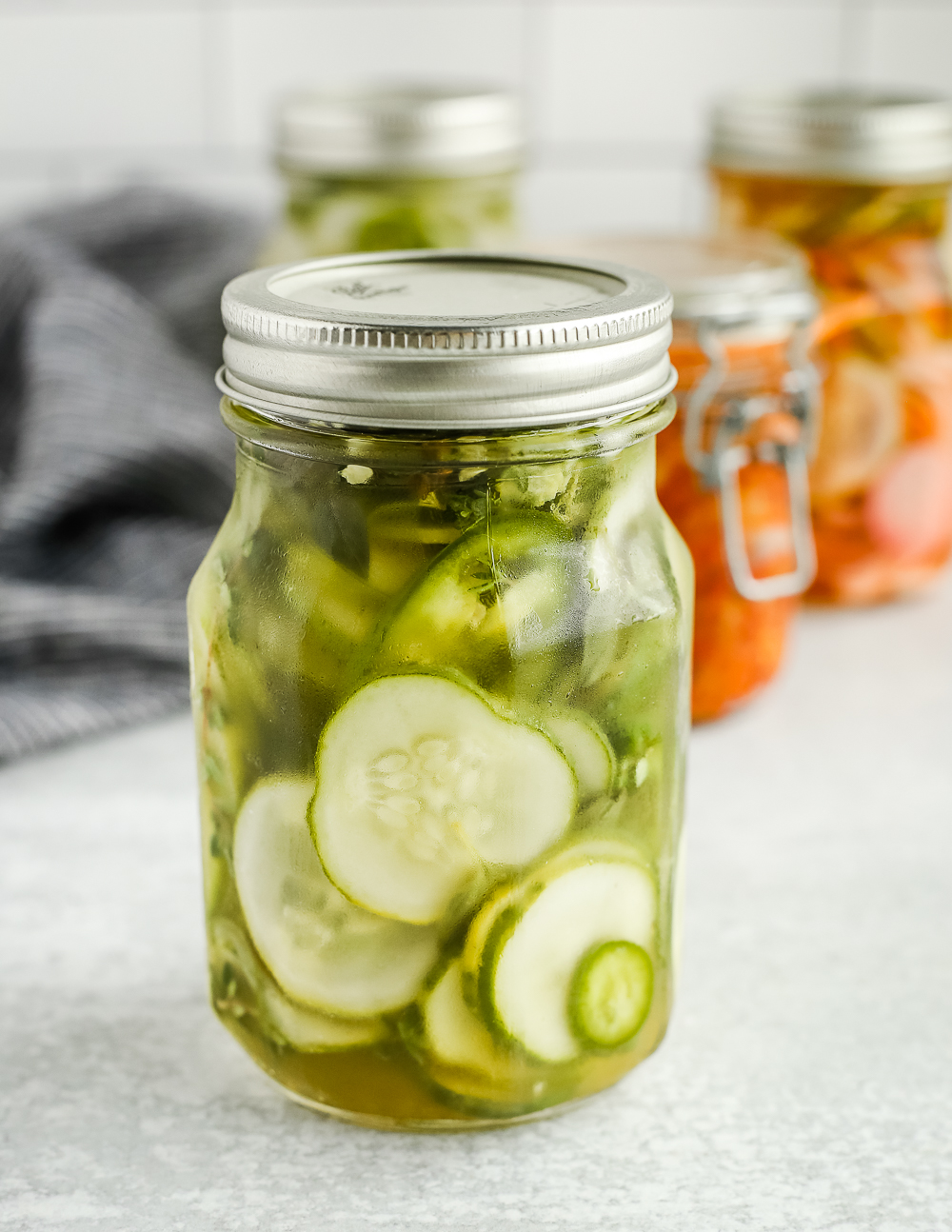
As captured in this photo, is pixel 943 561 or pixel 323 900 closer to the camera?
pixel 323 900

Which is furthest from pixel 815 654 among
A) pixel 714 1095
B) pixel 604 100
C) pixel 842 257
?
pixel 604 100

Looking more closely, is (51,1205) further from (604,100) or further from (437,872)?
(604,100)

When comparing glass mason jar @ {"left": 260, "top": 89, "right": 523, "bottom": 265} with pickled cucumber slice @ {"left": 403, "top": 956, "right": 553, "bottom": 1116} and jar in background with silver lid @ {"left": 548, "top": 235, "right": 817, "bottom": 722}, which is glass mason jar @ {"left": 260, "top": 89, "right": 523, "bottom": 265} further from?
pickled cucumber slice @ {"left": 403, "top": 956, "right": 553, "bottom": 1116}

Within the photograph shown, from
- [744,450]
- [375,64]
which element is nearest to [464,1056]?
[744,450]

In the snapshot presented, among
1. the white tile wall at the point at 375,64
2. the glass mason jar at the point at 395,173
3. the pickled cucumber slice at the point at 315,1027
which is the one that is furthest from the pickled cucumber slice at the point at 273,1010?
the white tile wall at the point at 375,64

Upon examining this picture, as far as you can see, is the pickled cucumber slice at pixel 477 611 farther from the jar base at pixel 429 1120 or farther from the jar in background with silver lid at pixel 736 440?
the jar in background with silver lid at pixel 736 440

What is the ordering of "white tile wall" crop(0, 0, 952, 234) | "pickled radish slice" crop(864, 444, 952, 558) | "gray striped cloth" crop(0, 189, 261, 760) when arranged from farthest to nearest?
"white tile wall" crop(0, 0, 952, 234) → "pickled radish slice" crop(864, 444, 952, 558) → "gray striped cloth" crop(0, 189, 261, 760)

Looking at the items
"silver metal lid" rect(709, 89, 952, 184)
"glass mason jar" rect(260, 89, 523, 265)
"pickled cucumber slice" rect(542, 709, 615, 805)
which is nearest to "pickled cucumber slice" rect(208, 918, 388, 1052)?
"pickled cucumber slice" rect(542, 709, 615, 805)
